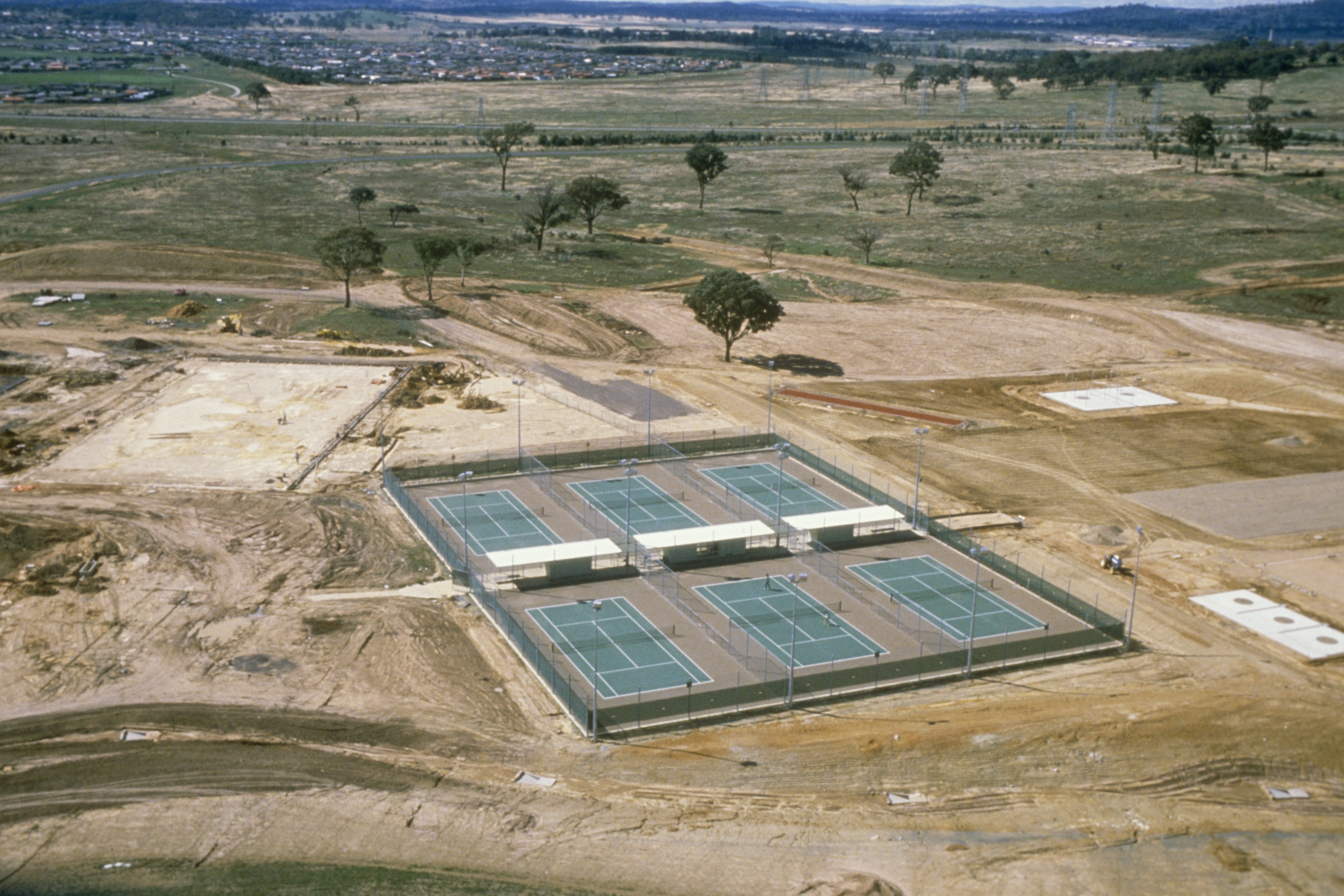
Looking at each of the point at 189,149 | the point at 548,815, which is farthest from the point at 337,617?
the point at 189,149

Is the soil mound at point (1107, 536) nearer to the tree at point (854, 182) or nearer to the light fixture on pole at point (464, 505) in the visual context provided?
the light fixture on pole at point (464, 505)

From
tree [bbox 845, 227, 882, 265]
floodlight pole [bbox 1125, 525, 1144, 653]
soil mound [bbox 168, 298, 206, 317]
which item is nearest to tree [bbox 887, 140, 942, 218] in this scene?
tree [bbox 845, 227, 882, 265]

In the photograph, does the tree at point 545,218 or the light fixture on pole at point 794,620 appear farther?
the tree at point 545,218

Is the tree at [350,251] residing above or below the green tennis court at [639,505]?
above

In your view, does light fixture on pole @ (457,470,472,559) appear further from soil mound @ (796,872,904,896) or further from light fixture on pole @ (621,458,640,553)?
soil mound @ (796,872,904,896)

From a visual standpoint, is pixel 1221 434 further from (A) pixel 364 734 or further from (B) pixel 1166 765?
(A) pixel 364 734

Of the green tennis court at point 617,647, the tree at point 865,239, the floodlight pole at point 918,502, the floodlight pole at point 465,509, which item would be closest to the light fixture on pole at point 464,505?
the floodlight pole at point 465,509

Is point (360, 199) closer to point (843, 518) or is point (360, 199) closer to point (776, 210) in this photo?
point (776, 210)
